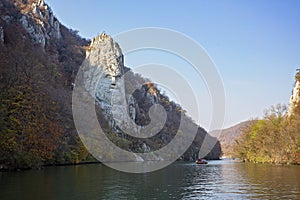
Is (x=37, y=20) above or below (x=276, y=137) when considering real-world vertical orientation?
above

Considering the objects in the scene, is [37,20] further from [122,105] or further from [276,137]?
[276,137]

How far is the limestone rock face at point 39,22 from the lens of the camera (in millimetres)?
94688

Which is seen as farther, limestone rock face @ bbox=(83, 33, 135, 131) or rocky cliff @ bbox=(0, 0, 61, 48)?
limestone rock face @ bbox=(83, 33, 135, 131)

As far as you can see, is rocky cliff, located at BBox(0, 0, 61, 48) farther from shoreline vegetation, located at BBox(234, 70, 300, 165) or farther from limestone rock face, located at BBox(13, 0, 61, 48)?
shoreline vegetation, located at BBox(234, 70, 300, 165)

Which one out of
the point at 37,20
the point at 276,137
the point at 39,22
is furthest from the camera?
the point at 39,22

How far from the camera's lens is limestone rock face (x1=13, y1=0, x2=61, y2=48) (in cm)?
9469

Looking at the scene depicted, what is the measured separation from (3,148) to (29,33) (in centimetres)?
5839

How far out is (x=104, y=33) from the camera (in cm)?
12912

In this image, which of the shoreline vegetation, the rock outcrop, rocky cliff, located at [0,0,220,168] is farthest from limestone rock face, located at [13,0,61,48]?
the shoreline vegetation

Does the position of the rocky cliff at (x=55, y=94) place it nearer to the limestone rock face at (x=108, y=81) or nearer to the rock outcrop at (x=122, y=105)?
the limestone rock face at (x=108, y=81)

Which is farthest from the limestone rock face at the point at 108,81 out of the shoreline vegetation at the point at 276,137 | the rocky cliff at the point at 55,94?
the shoreline vegetation at the point at 276,137

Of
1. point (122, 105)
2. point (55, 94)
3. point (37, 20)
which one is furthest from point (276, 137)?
point (37, 20)

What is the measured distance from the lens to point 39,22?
105 meters

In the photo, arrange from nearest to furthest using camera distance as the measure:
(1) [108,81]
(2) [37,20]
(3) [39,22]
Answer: (2) [37,20], (3) [39,22], (1) [108,81]
